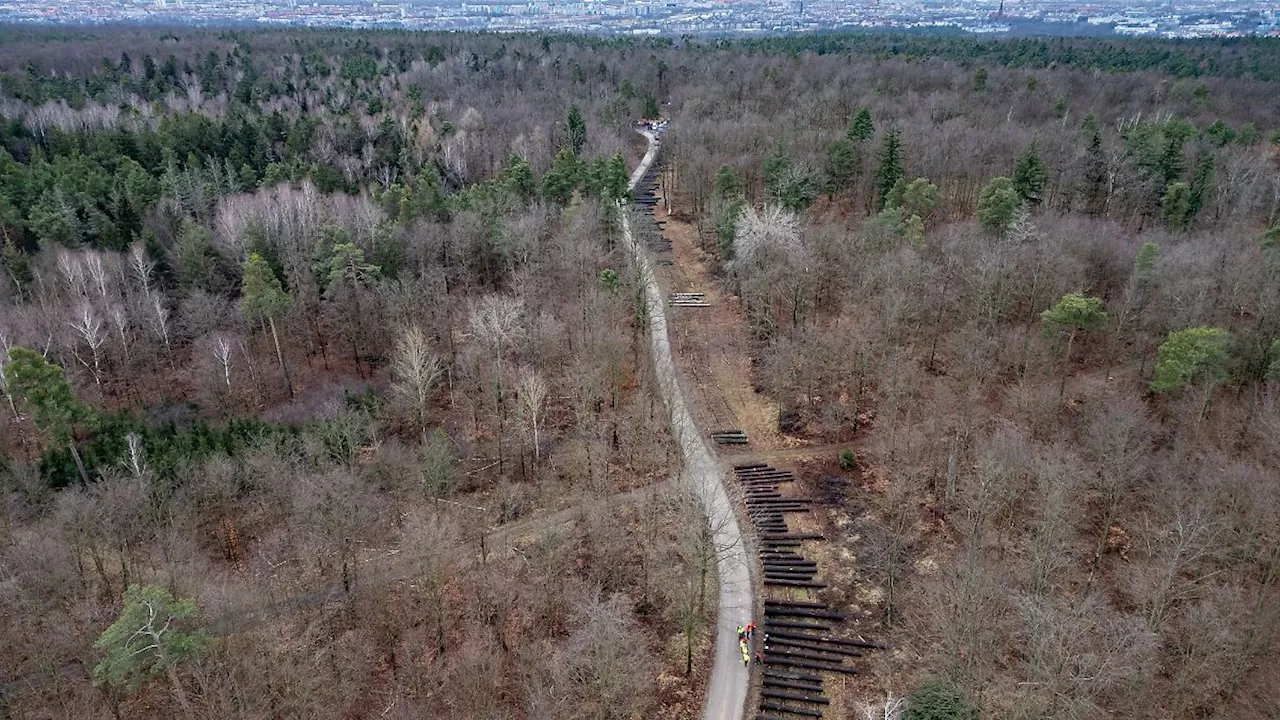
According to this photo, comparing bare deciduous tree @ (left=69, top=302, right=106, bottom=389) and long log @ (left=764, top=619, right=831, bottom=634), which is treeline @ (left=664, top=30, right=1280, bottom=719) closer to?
long log @ (left=764, top=619, right=831, bottom=634)

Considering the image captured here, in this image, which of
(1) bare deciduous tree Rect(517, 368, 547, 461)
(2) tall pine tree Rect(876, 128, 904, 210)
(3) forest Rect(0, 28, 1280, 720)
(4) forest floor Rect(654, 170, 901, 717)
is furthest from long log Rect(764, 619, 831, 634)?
(2) tall pine tree Rect(876, 128, 904, 210)

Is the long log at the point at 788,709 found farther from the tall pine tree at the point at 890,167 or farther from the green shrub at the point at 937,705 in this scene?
the tall pine tree at the point at 890,167

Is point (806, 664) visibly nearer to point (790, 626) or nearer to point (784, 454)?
point (790, 626)

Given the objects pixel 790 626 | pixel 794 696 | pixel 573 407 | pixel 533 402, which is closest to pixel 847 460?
pixel 790 626

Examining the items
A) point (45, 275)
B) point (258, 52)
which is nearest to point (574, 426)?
point (45, 275)

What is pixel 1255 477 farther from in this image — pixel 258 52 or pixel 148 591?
pixel 258 52
